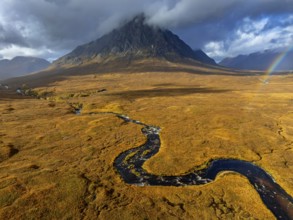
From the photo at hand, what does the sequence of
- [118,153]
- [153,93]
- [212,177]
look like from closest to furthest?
[212,177] < [118,153] < [153,93]

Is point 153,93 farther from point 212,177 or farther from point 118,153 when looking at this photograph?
point 212,177

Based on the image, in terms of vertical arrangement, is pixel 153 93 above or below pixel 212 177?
below

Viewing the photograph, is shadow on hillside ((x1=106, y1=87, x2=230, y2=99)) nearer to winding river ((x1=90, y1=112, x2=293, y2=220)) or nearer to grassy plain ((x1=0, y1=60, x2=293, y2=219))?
grassy plain ((x1=0, y1=60, x2=293, y2=219))

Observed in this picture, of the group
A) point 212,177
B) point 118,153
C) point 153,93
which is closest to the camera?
point 212,177

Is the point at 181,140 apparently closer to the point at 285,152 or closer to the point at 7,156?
the point at 285,152

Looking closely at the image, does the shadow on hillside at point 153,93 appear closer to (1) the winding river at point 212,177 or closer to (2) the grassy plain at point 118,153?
(2) the grassy plain at point 118,153

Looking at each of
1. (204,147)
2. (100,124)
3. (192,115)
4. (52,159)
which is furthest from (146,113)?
(52,159)

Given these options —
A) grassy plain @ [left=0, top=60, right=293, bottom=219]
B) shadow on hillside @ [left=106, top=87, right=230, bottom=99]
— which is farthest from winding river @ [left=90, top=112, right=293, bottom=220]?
shadow on hillside @ [left=106, top=87, right=230, bottom=99]

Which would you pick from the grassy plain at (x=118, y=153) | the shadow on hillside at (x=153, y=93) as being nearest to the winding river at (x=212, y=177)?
the grassy plain at (x=118, y=153)

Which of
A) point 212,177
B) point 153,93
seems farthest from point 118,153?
point 153,93
